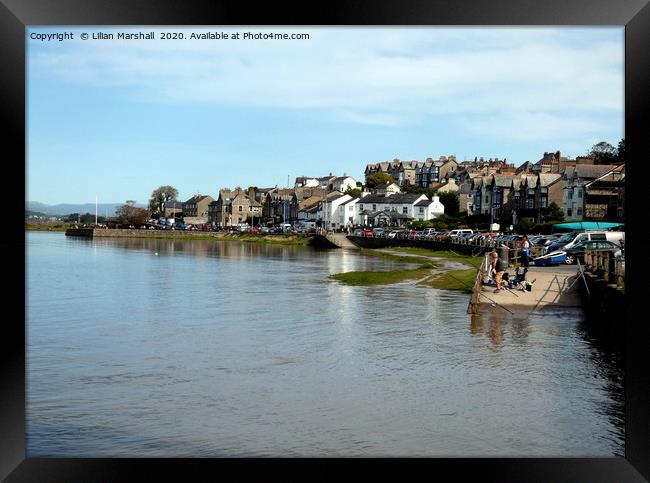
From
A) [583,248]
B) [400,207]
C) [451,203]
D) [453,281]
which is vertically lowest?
[453,281]

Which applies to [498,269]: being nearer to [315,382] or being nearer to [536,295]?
[536,295]

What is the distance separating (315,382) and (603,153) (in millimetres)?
57699

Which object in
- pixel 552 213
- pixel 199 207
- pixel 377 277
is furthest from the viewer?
pixel 199 207

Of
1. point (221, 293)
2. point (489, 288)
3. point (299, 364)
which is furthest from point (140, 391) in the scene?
point (221, 293)

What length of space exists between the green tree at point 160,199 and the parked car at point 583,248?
107 meters

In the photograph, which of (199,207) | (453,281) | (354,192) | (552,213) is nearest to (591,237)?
(453,281)

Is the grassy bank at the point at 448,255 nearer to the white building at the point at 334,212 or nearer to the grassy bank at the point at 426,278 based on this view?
the grassy bank at the point at 426,278

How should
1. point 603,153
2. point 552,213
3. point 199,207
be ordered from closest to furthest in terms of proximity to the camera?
1. point 552,213
2. point 603,153
3. point 199,207

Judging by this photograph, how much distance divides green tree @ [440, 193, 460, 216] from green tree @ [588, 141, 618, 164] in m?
24.5

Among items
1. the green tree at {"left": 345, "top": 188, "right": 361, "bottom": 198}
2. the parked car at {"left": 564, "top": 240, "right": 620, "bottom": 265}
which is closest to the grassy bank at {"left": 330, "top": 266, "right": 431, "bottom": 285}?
the parked car at {"left": 564, "top": 240, "right": 620, "bottom": 265}

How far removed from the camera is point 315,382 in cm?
1374

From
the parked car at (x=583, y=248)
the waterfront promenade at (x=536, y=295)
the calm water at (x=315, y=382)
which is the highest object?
the parked car at (x=583, y=248)
